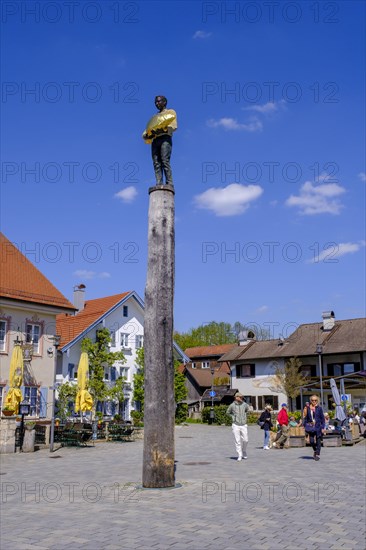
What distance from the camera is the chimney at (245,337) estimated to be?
2138 inches

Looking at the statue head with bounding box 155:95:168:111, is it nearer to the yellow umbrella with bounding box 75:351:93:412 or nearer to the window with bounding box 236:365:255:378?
the yellow umbrella with bounding box 75:351:93:412

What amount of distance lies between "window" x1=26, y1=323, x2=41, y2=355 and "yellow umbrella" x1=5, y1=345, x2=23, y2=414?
20.4ft

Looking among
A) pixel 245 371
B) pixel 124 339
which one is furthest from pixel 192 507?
pixel 245 371

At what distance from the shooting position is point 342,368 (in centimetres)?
4519

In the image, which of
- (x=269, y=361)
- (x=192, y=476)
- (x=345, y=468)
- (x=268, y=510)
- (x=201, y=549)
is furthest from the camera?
(x=269, y=361)

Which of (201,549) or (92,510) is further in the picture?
(92,510)

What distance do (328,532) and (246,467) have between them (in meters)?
6.87

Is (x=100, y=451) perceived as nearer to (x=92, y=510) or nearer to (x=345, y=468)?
(x=345, y=468)

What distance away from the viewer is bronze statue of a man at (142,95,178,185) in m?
11.1

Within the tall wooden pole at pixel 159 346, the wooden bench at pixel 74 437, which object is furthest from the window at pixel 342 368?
the tall wooden pole at pixel 159 346

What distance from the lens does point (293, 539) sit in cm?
658

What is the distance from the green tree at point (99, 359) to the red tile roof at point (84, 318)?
0.95 metres

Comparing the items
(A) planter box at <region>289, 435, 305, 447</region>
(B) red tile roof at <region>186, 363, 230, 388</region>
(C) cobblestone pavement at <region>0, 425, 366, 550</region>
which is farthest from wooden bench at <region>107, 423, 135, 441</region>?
(B) red tile roof at <region>186, 363, 230, 388</region>

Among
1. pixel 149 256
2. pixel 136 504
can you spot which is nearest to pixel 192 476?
pixel 136 504
